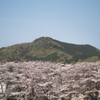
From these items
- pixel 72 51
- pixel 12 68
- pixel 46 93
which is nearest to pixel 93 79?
pixel 46 93

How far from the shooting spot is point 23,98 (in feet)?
51.3

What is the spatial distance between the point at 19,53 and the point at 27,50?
352 inches

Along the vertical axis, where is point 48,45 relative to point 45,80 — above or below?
above

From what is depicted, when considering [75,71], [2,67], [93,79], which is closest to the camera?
[93,79]

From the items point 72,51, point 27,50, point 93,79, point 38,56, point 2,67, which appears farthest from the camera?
point 72,51

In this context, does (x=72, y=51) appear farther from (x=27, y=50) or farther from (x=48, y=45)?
(x=27, y=50)

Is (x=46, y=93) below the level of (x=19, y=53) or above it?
below

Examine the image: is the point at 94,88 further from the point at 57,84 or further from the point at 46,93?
the point at 46,93

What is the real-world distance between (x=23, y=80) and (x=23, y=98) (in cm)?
187

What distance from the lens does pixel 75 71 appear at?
16172 mm

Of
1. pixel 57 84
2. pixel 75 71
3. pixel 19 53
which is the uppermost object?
pixel 19 53

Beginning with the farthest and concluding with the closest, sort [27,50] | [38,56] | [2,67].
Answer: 1. [27,50]
2. [38,56]
3. [2,67]

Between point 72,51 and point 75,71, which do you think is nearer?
point 75,71

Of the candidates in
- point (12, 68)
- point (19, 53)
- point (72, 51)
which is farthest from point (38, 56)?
point (12, 68)
